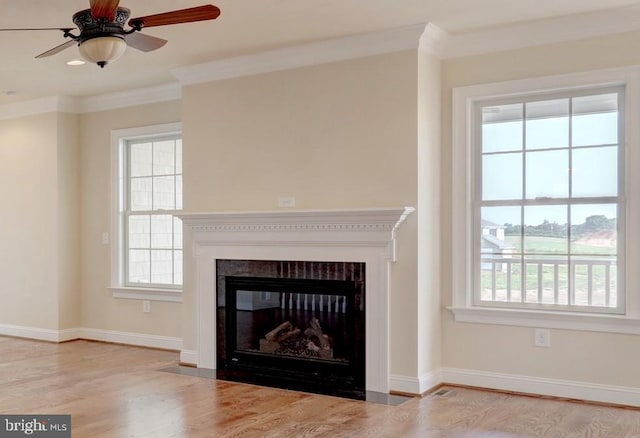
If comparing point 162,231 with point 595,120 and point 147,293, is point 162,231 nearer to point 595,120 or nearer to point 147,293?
point 147,293

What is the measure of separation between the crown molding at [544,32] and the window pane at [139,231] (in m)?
3.43

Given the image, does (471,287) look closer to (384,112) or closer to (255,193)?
(384,112)

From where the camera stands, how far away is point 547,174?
448 centimetres

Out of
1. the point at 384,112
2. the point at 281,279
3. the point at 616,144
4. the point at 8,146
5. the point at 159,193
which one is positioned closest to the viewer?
the point at 616,144

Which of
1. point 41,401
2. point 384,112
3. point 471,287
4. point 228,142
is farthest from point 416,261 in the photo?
point 41,401

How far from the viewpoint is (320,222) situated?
4.67 m

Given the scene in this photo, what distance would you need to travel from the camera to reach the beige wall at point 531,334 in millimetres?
4191

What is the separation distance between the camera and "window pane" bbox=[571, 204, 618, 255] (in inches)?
168

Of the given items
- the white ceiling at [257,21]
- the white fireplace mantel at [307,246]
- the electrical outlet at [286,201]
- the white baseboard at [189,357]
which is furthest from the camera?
the white baseboard at [189,357]

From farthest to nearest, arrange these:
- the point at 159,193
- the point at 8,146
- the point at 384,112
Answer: the point at 8,146, the point at 159,193, the point at 384,112

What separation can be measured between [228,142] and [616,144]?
2.85 meters

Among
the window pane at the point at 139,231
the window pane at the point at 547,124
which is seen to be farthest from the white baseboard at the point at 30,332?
the window pane at the point at 547,124

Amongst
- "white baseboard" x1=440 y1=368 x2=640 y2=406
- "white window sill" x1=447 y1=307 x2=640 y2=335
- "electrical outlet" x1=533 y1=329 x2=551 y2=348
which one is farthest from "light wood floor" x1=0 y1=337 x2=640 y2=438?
"white window sill" x1=447 y1=307 x2=640 y2=335

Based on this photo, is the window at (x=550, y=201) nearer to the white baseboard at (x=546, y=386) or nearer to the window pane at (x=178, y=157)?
the white baseboard at (x=546, y=386)
